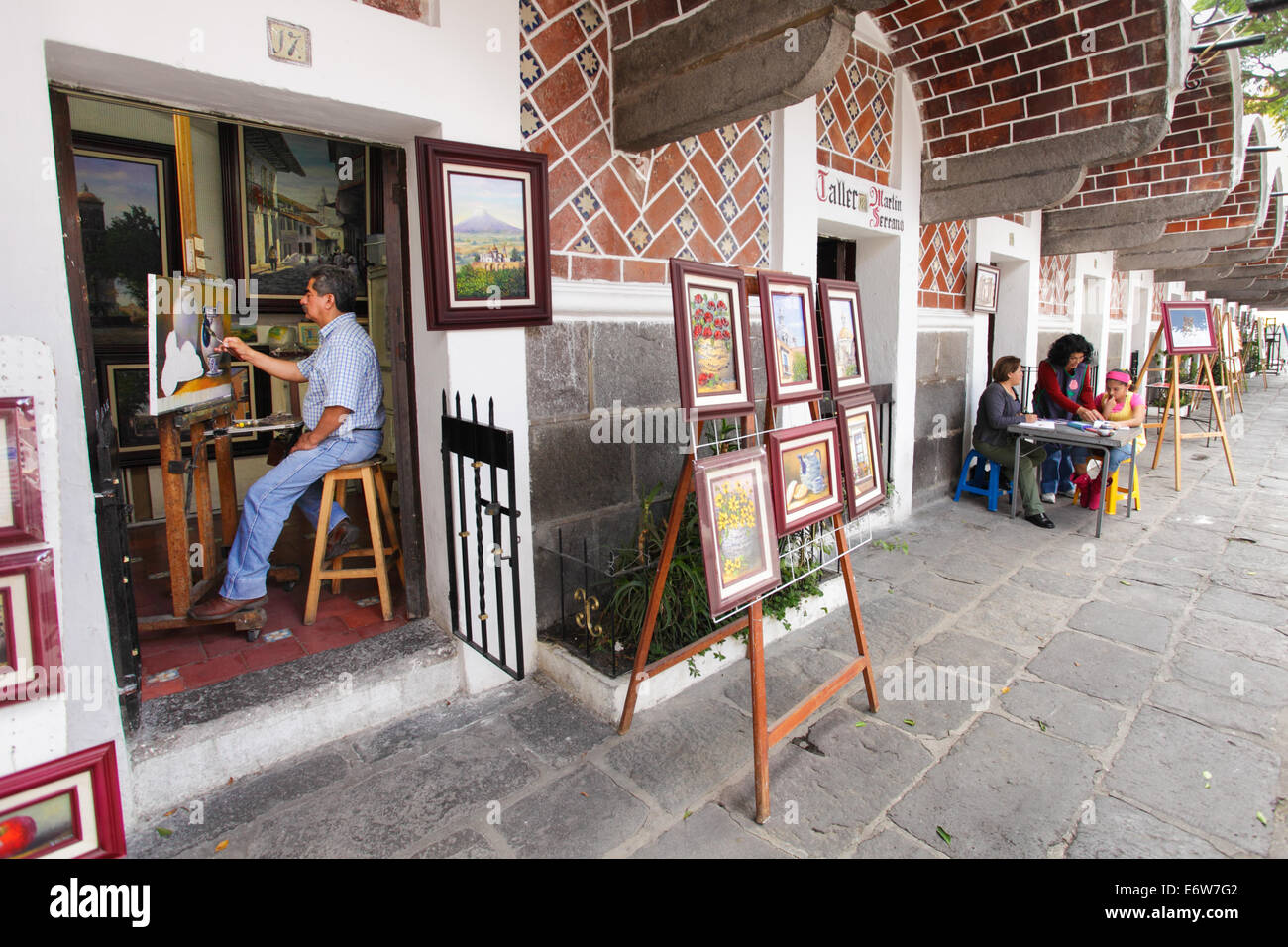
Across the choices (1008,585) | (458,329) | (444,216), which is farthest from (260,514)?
(1008,585)

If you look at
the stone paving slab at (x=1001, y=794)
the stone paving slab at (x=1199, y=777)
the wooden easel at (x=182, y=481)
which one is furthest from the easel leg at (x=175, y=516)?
the stone paving slab at (x=1199, y=777)

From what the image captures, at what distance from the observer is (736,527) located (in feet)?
7.56

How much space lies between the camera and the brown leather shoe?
9.71 feet

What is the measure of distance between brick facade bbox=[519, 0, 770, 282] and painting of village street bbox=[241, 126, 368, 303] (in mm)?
2578

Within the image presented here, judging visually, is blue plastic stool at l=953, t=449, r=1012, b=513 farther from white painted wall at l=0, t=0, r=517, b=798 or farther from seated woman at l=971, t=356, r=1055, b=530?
white painted wall at l=0, t=0, r=517, b=798

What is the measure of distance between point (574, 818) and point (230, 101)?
8.52 feet

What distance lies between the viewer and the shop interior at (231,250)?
4457mm

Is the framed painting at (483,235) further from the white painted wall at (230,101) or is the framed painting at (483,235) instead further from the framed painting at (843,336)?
the framed painting at (843,336)

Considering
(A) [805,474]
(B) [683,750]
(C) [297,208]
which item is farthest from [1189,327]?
(C) [297,208]

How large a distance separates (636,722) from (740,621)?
24.0 inches

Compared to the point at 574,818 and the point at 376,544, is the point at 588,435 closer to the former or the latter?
the point at 376,544

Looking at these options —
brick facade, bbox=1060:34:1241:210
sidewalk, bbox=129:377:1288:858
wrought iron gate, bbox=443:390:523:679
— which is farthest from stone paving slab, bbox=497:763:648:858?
brick facade, bbox=1060:34:1241:210

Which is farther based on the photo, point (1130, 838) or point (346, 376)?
point (346, 376)

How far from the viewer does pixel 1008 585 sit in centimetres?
435
